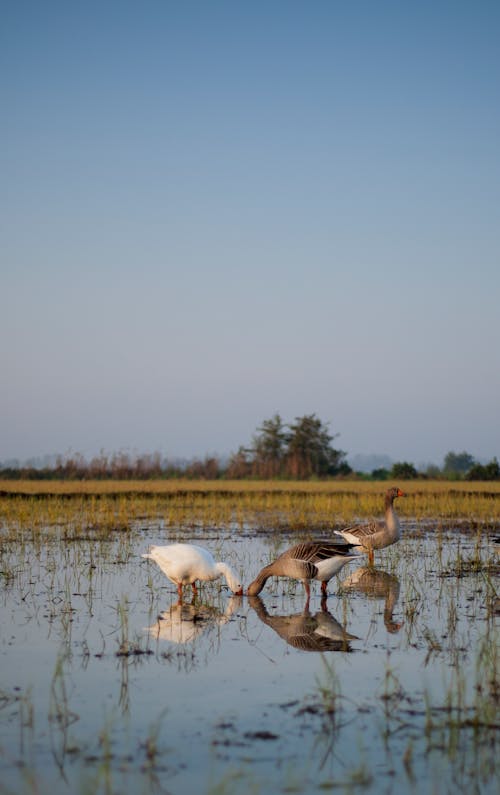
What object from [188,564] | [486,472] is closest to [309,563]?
[188,564]

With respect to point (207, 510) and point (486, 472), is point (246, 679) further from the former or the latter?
point (486, 472)

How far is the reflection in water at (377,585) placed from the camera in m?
8.91

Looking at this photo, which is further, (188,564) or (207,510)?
(207,510)

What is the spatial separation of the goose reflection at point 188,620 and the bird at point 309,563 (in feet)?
1.62

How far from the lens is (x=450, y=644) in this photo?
7.14 m

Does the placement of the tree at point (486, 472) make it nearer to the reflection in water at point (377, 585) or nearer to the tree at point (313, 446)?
the tree at point (313, 446)

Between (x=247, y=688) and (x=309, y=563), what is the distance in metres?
3.62

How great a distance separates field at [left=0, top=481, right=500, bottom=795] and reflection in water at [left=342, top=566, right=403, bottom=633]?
1.1 inches

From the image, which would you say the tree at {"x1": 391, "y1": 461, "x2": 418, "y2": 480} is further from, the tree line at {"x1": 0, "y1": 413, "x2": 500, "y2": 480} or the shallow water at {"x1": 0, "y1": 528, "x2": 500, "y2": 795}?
the shallow water at {"x1": 0, "y1": 528, "x2": 500, "y2": 795}

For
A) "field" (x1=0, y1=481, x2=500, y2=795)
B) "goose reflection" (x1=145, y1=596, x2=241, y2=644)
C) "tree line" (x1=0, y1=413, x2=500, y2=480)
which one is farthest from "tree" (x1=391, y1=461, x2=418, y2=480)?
"goose reflection" (x1=145, y1=596, x2=241, y2=644)

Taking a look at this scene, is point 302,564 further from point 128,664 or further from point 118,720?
point 118,720

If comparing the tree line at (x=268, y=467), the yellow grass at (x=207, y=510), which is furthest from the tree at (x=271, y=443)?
the yellow grass at (x=207, y=510)

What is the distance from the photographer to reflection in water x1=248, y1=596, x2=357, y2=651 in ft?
23.8

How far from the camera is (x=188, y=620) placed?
8344mm
